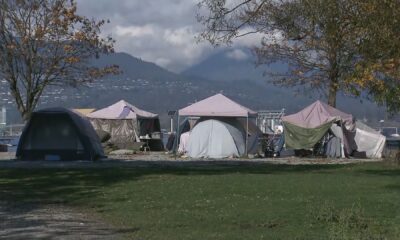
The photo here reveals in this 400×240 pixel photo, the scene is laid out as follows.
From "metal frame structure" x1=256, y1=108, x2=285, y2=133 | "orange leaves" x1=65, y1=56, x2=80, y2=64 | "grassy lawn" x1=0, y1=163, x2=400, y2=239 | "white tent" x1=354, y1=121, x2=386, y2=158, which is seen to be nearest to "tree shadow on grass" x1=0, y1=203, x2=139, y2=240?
"grassy lawn" x1=0, y1=163, x2=400, y2=239

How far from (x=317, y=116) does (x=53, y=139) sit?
14451 millimetres

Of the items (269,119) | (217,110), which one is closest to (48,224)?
(217,110)

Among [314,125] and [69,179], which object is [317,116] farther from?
[69,179]

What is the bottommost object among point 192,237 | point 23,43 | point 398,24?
point 192,237

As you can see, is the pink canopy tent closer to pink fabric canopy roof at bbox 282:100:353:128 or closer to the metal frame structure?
pink fabric canopy roof at bbox 282:100:353:128

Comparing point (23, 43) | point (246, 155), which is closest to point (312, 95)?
point (246, 155)

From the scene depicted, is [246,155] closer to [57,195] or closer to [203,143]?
[203,143]

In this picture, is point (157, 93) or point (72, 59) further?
point (157, 93)

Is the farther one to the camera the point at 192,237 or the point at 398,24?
the point at 398,24

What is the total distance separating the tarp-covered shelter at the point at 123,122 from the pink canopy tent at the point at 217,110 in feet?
24.6

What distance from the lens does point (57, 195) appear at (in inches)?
687

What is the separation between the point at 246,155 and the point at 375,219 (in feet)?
83.8

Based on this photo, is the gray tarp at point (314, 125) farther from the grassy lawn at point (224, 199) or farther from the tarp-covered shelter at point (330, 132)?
the grassy lawn at point (224, 199)

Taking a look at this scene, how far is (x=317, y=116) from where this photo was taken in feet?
129
